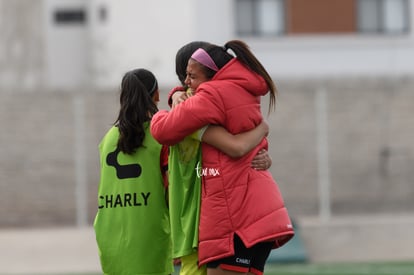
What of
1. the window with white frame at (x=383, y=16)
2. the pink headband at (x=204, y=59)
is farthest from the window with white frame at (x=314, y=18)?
the pink headband at (x=204, y=59)

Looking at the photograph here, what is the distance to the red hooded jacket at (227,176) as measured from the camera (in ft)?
16.3

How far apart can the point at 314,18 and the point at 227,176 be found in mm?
26531

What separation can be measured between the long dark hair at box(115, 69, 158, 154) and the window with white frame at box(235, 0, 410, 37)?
2532cm

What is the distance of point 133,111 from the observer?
5.67 metres

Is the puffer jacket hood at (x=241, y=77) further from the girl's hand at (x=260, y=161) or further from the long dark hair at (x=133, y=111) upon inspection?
the long dark hair at (x=133, y=111)

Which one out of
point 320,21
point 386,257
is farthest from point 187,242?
point 320,21

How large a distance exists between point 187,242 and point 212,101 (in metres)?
0.65

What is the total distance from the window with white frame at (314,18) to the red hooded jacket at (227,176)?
26.0 m

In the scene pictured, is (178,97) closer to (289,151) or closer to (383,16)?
(289,151)

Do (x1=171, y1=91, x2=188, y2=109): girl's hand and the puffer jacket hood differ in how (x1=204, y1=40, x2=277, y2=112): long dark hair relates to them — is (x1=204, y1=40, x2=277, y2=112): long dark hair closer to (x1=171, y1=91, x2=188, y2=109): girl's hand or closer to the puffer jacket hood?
the puffer jacket hood

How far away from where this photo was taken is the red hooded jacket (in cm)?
497

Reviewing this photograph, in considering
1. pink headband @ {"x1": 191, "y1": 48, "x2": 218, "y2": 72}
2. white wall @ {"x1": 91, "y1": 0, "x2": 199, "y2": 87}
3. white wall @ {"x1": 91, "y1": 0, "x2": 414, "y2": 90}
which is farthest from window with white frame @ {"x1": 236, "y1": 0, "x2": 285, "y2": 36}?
pink headband @ {"x1": 191, "y1": 48, "x2": 218, "y2": 72}

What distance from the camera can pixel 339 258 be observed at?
592 inches

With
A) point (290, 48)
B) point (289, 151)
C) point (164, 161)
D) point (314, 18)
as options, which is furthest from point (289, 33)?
point (164, 161)
